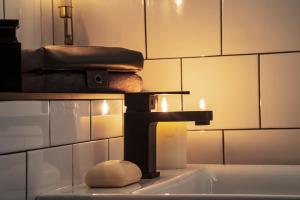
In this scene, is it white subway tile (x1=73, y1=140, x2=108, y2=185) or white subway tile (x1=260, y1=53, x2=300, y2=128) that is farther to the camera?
white subway tile (x1=260, y1=53, x2=300, y2=128)

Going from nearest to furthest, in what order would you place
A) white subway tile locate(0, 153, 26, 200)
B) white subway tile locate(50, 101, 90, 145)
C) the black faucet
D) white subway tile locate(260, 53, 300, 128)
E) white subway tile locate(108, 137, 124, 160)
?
white subway tile locate(0, 153, 26, 200) → white subway tile locate(50, 101, 90, 145) → the black faucet → white subway tile locate(108, 137, 124, 160) → white subway tile locate(260, 53, 300, 128)

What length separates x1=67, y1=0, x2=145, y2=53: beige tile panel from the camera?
128 centimetres

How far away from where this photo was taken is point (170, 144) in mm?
1110

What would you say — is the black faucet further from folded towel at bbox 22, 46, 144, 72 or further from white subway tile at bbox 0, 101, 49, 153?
white subway tile at bbox 0, 101, 49, 153

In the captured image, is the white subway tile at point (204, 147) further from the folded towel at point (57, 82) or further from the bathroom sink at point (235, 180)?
the folded towel at point (57, 82)

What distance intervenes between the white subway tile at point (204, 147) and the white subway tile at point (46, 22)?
1.18ft

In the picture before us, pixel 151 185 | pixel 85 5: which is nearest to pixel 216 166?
pixel 151 185

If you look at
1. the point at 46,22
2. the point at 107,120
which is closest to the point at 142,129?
the point at 107,120

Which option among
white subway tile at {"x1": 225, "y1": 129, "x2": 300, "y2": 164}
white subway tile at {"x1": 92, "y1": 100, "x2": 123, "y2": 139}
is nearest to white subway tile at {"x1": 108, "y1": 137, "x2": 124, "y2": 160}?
white subway tile at {"x1": 92, "y1": 100, "x2": 123, "y2": 139}

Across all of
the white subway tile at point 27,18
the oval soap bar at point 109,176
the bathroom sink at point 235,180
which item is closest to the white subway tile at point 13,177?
the oval soap bar at point 109,176

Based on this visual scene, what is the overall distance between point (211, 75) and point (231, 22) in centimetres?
11

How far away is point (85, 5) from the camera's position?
1.32m

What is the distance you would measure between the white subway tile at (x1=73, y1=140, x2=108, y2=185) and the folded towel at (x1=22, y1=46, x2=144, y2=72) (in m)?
0.13

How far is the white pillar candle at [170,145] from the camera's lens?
1.11 metres
